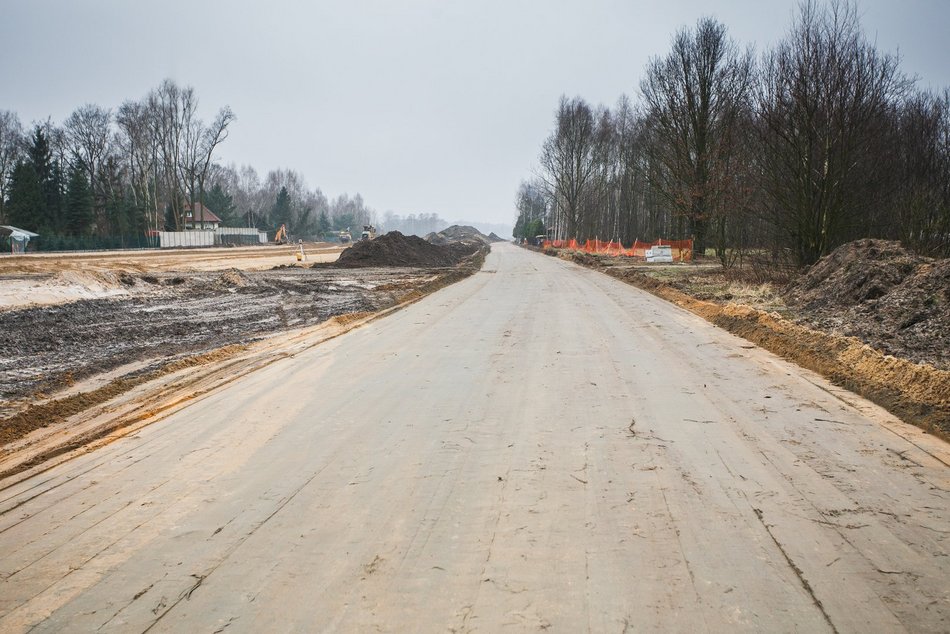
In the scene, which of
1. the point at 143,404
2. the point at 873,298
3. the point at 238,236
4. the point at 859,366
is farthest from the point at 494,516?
the point at 238,236

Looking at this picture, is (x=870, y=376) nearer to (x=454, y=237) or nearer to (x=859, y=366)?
(x=859, y=366)

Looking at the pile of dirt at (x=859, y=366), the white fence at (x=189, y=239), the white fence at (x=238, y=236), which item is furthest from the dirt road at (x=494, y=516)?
the white fence at (x=238, y=236)

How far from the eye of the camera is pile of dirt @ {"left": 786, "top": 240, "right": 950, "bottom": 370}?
7.05m

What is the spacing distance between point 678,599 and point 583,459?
5.09 feet

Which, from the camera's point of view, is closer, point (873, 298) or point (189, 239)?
point (873, 298)

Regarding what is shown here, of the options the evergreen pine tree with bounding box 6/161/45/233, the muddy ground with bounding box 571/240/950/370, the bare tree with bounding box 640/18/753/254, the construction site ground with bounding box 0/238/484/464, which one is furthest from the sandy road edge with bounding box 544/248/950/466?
the evergreen pine tree with bounding box 6/161/45/233

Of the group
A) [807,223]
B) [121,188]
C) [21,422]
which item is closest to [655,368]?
[21,422]

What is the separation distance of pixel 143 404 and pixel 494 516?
4396 millimetres

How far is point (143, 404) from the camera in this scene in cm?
588

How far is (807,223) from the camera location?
1480 cm

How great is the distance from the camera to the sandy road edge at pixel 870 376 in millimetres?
4770

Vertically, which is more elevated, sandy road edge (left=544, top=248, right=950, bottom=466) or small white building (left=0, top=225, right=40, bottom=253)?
small white building (left=0, top=225, right=40, bottom=253)

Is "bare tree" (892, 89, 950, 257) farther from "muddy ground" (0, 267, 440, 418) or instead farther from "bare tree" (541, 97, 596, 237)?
"bare tree" (541, 97, 596, 237)

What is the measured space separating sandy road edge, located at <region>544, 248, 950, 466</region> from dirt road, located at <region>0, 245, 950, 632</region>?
0.21m
